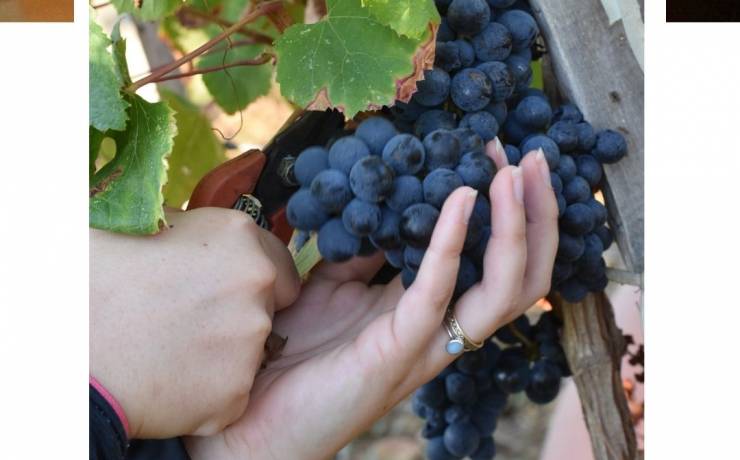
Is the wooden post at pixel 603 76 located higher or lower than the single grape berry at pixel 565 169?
higher

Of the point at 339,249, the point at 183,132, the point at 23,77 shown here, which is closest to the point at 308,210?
the point at 339,249

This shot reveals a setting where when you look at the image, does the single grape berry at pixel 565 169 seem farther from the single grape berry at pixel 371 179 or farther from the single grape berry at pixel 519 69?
the single grape berry at pixel 371 179

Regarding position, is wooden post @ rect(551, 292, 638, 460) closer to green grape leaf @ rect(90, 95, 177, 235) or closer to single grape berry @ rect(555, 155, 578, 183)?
single grape berry @ rect(555, 155, 578, 183)

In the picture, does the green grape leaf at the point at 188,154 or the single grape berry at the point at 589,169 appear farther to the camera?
the green grape leaf at the point at 188,154

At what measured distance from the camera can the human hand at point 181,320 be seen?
0.70m

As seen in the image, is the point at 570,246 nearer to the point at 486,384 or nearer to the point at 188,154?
the point at 486,384

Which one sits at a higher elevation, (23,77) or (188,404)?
(23,77)

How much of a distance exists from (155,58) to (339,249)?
3.31 feet

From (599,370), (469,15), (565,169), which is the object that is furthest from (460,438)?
(469,15)

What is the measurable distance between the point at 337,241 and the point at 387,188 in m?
0.06

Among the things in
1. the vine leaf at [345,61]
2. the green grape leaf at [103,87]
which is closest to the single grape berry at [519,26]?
the vine leaf at [345,61]

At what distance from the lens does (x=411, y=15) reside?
0.69 m
